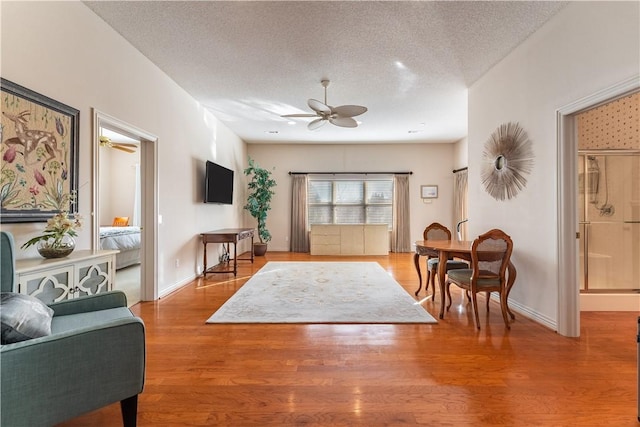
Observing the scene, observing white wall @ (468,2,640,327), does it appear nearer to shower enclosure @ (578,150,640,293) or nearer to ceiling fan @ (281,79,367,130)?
shower enclosure @ (578,150,640,293)

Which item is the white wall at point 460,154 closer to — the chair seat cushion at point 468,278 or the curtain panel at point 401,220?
the curtain panel at point 401,220

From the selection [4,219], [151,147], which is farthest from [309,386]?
[151,147]

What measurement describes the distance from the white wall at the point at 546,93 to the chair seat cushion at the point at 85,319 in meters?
3.49

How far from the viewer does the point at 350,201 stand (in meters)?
8.34

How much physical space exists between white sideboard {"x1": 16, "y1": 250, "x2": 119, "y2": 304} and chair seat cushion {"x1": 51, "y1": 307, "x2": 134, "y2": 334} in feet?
0.81

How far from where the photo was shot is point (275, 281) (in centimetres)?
477

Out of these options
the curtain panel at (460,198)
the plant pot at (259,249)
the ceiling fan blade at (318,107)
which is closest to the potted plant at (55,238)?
the ceiling fan blade at (318,107)

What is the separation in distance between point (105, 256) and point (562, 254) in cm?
387

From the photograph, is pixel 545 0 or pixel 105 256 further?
pixel 545 0

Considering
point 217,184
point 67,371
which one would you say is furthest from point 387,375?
point 217,184

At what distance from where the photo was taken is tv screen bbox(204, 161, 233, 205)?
Result: 527cm

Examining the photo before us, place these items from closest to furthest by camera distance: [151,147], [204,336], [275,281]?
1. [204,336]
2. [151,147]
3. [275,281]

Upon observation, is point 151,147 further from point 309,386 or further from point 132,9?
point 309,386

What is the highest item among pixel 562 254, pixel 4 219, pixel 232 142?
pixel 232 142
